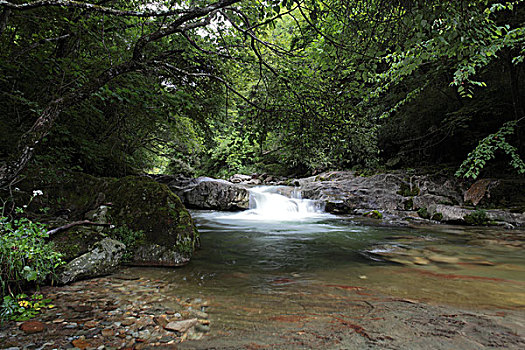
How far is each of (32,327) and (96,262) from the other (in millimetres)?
1303

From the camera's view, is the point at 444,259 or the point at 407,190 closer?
the point at 444,259

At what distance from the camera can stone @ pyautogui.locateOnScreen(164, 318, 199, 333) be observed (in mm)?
1917

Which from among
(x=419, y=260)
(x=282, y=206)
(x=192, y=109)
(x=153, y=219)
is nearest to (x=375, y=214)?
(x=282, y=206)

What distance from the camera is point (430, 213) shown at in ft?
30.1

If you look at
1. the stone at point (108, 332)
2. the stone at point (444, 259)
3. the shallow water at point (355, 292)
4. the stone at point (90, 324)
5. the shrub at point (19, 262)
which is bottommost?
the stone at point (444, 259)

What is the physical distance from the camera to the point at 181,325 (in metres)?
1.98

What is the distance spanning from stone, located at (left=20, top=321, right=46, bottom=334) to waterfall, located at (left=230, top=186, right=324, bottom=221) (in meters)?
9.12

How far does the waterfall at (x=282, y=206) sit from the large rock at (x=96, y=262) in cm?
765

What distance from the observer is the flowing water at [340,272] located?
7.83ft

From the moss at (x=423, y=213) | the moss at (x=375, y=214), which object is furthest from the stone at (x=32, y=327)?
the moss at (x=423, y=213)

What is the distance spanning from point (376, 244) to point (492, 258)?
6.44 feet

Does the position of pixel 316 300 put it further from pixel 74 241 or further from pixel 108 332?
pixel 74 241

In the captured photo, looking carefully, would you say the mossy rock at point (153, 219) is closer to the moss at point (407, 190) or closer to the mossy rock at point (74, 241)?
the mossy rock at point (74, 241)

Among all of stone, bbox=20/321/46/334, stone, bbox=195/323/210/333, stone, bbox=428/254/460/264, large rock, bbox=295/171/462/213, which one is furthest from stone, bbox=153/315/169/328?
large rock, bbox=295/171/462/213
